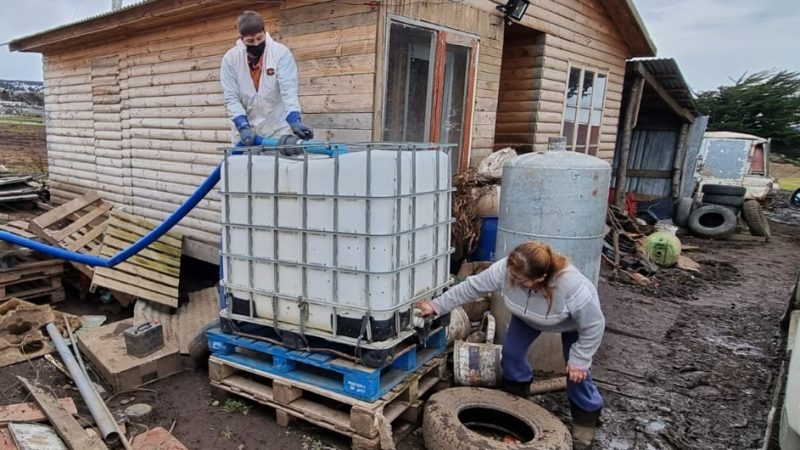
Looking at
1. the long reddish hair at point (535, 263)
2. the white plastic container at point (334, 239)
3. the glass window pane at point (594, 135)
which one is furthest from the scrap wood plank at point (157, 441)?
the glass window pane at point (594, 135)

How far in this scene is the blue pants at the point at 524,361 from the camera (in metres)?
3.34

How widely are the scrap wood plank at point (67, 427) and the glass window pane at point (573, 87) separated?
25.8ft

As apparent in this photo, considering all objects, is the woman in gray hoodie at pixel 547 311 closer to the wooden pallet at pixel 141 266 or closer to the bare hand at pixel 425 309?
the bare hand at pixel 425 309

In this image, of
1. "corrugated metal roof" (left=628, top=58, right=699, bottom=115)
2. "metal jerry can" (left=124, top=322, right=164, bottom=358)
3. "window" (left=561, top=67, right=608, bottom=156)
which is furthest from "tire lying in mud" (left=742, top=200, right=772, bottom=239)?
"metal jerry can" (left=124, top=322, right=164, bottom=358)

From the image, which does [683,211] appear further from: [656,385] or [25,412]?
[25,412]

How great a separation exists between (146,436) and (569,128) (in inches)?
300

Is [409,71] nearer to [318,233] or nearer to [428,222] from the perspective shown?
[428,222]

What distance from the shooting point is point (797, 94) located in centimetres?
2347

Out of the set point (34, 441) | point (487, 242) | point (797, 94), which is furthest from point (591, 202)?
point (797, 94)

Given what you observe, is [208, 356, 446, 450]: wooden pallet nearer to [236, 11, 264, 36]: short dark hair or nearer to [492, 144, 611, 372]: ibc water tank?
[492, 144, 611, 372]: ibc water tank

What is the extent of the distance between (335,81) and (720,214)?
11071 millimetres

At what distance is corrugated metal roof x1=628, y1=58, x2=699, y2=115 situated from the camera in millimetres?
10031

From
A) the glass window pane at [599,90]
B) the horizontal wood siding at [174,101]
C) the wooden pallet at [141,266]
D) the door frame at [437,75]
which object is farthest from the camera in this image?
the glass window pane at [599,90]

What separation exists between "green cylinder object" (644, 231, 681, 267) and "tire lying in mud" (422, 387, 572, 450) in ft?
19.9
